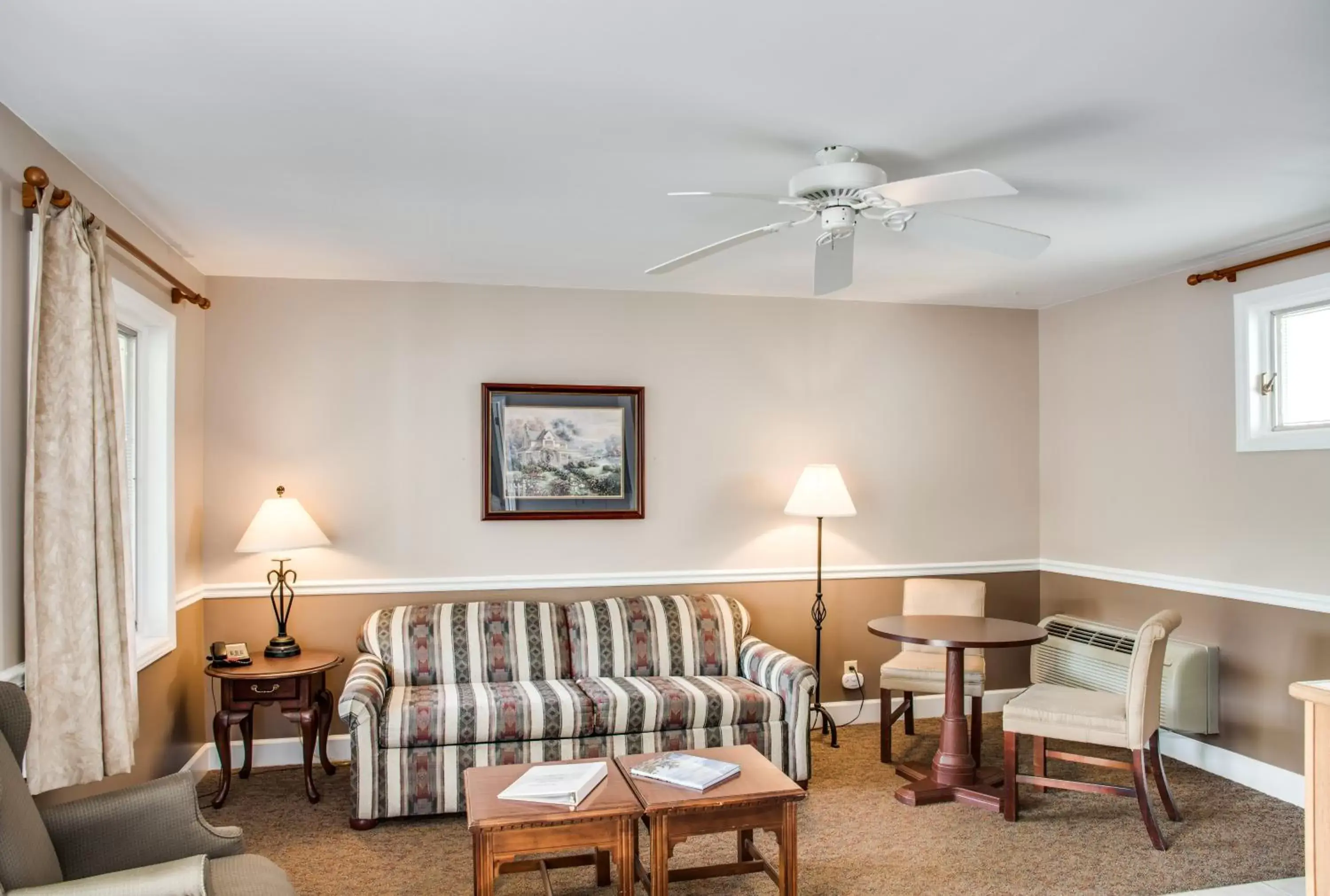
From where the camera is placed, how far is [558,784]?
9.56 feet

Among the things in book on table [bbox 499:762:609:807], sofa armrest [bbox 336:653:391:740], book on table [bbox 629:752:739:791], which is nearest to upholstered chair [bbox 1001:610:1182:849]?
book on table [bbox 629:752:739:791]

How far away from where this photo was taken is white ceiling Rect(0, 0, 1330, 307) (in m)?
2.19

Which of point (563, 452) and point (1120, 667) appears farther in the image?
point (563, 452)

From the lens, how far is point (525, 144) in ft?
9.77

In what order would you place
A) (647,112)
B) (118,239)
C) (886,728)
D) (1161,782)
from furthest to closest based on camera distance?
(886,728) → (1161,782) → (118,239) → (647,112)

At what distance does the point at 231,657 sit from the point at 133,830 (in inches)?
76.8

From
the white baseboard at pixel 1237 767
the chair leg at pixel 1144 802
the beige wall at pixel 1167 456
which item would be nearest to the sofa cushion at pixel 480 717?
the chair leg at pixel 1144 802

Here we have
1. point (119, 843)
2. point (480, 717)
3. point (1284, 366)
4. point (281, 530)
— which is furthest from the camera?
point (281, 530)

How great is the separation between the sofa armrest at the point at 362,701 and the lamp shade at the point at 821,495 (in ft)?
7.26

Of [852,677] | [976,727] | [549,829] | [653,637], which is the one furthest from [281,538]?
[976,727]

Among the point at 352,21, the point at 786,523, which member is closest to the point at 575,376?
the point at 786,523

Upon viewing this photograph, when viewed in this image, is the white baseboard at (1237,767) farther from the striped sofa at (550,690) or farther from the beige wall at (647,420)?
the striped sofa at (550,690)

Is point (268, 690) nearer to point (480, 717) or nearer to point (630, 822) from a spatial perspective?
point (480, 717)

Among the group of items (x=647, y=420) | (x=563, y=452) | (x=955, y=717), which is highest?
(x=647, y=420)
